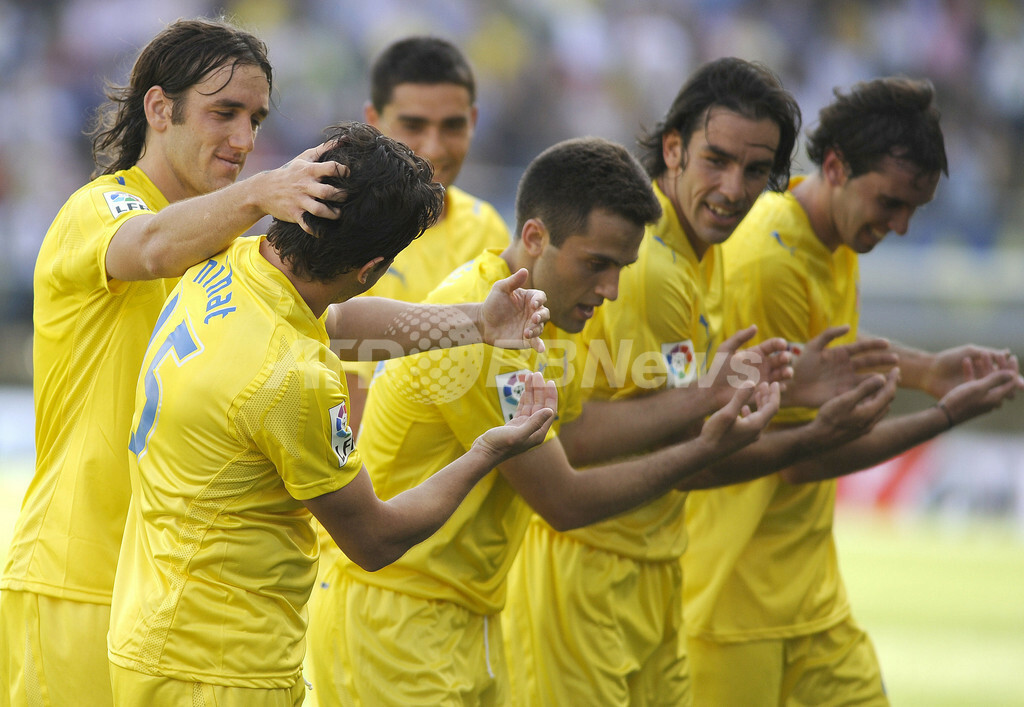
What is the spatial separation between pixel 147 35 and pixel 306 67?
2240mm

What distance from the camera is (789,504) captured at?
15.4ft

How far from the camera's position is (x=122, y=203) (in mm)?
3100

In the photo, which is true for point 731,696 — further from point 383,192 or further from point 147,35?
point 147,35

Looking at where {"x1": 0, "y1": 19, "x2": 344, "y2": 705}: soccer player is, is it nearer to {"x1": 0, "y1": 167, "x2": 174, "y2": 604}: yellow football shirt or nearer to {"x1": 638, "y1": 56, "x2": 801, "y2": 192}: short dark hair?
{"x1": 0, "y1": 167, "x2": 174, "y2": 604}: yellow football shirt

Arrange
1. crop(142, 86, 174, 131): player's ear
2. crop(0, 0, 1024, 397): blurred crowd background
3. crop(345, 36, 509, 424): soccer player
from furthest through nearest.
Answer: crop(0, 0, 1024, 397): blurred crowd background < crop(345, 36, 509, 424): soccer player < crop(142, 86, 174, 131): player's ear

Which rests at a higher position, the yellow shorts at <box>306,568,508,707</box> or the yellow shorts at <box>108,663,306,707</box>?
the yellow shorts at <box>108,663,306,707</box>

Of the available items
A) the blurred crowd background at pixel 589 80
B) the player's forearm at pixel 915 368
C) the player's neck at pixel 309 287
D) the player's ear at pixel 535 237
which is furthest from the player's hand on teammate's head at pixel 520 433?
the blurred crowd background at pixel 589 80

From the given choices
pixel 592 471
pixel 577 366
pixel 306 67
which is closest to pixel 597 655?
pixel 592 471

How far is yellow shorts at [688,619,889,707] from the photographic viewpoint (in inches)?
178

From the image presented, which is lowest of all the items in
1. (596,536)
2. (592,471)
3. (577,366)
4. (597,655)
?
(597,655)

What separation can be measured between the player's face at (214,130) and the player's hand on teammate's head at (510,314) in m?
0.83

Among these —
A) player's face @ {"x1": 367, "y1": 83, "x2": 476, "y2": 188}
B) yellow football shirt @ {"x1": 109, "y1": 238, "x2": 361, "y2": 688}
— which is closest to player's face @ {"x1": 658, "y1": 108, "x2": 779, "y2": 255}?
player's face @ {"x1": 367, "y1": 83, "x2": 476, "y2": 188}

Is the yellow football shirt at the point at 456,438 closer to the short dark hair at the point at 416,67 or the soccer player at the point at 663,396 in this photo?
the soccer player at the point at 663,396

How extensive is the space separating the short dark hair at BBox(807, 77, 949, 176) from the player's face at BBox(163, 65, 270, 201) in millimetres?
2397
